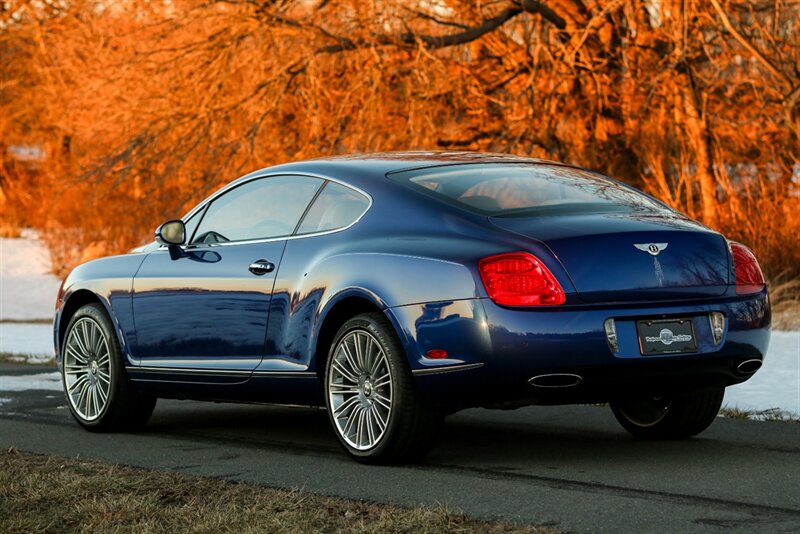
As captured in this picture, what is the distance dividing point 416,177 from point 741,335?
1799 mm

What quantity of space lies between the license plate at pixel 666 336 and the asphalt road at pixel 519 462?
56 centimetres

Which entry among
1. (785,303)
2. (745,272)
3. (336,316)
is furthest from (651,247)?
(785,303)

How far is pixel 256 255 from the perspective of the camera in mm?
7633

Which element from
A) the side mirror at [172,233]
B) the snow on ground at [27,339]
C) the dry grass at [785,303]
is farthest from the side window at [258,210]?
the dry grass at [785,303]

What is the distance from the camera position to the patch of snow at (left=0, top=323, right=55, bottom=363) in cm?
1562

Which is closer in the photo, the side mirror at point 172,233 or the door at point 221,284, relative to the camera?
the door at point 221,284

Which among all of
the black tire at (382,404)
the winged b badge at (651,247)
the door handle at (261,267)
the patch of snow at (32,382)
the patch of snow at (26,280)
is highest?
the winged b badge at (651,247)

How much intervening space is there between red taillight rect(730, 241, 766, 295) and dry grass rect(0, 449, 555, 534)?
2197 mm

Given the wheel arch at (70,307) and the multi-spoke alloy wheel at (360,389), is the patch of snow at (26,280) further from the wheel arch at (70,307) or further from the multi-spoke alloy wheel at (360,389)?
the multi-spoke alloy wheel at (360,389)

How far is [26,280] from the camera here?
33.9 metres

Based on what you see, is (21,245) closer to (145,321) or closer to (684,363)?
(145,321)

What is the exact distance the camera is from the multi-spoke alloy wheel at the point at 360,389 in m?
6.78

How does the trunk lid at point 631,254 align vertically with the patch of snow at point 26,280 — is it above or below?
above

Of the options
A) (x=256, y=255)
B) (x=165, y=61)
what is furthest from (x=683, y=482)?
(x=165, y=61)
